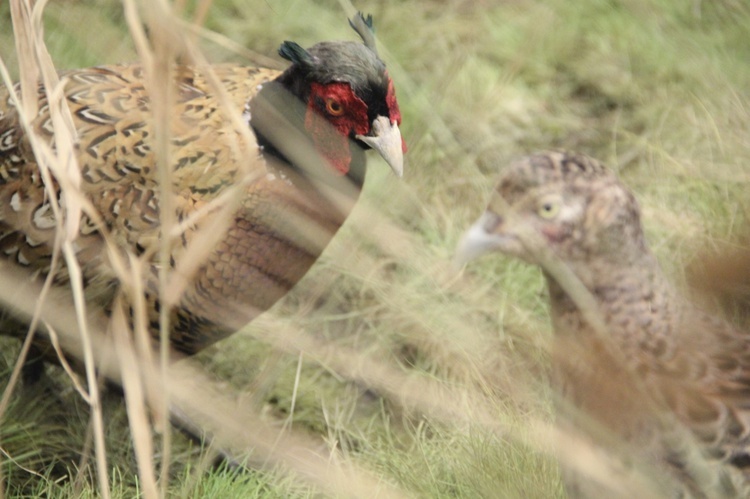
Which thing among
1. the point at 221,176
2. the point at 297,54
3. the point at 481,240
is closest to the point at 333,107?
the point at 297,54

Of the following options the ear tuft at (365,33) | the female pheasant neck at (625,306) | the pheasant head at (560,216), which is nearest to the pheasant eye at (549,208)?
the pheasant head at (560,216)

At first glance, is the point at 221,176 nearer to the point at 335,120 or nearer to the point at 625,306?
the point at 335,120

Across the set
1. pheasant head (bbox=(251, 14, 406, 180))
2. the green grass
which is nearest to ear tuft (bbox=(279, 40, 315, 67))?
pheasant head (bbox=(251, 14, 406, 180))

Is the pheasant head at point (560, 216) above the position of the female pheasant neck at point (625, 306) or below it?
above

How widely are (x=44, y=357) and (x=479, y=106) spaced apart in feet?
5.51

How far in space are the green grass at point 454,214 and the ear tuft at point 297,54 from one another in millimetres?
325

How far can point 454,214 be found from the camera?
3.13 m

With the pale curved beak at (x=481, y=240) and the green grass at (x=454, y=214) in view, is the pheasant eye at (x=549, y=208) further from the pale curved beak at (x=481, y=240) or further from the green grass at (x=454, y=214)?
the green grass at (x=454, y=214)

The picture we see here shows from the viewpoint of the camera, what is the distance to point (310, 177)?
232 centimetres

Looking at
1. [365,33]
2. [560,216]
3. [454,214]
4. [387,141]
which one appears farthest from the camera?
[454,214]

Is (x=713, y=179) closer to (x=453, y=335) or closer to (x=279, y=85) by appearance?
(x=453, y=335)

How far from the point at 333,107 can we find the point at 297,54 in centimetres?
15

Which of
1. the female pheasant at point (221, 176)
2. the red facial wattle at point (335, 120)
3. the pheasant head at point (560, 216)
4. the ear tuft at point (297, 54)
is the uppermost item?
the pheasant head at point (560, 216)

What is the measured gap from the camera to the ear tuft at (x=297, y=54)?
224cm
